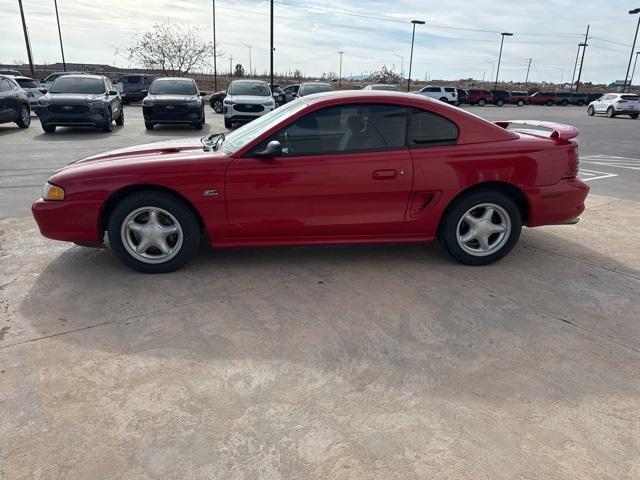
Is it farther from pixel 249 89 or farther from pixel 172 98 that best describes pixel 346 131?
pixel 249 89

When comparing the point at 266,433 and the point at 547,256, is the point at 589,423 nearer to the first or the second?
the point at 266,433

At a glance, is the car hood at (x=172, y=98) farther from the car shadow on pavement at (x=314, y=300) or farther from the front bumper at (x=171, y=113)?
the car shadow on pavement at (x=314, y=300)

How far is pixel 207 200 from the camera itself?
3902mm

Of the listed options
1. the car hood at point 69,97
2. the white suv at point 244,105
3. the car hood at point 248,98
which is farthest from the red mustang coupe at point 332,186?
the car hood at point 248,98

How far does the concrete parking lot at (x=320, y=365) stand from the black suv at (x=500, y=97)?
1703 inches

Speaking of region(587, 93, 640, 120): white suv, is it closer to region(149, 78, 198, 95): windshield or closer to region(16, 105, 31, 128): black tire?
region(149, 78, 198, 95): windshield

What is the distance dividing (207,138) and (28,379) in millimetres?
3011

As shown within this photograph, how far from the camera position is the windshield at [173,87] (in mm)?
15250

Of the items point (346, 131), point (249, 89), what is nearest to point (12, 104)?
point (249, 89)

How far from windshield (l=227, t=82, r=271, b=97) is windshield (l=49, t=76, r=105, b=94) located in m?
4.27

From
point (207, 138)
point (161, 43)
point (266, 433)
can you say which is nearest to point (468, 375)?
point (266, 433)

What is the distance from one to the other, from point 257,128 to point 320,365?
2.36 meters

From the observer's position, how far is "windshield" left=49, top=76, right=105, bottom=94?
44.3ft

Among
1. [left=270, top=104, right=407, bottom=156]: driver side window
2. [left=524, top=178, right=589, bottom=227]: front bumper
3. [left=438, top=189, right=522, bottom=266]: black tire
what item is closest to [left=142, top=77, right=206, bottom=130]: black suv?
[left=270, top=104, right=407, bottom=156]: driver side window
